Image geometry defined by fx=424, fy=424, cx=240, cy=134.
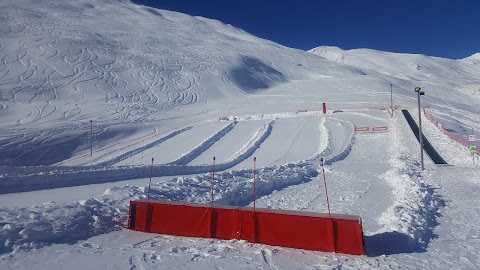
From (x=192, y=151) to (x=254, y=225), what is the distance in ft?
69.7

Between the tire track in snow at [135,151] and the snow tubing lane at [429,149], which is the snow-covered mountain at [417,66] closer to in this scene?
the snow tubing lane at [429,149]

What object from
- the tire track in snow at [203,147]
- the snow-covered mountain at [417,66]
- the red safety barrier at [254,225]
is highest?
the snow-covered mountain at [417,66]

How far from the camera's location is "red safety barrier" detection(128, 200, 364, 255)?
7520 mm

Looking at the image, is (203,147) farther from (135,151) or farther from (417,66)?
(417,66)

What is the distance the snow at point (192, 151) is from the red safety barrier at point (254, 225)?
0.26 metres

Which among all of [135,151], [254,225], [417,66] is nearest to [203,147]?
[135,151]

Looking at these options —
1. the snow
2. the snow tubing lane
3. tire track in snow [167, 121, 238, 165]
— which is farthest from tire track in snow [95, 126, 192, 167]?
the snow tubing lane

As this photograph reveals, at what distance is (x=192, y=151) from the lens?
2902 cm

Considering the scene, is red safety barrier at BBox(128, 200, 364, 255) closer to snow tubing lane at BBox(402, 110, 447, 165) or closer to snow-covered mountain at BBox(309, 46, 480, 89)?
snow tubing lane at BBox(402, 110, 447, 165)

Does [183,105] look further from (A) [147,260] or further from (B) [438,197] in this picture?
(A) [147,260]

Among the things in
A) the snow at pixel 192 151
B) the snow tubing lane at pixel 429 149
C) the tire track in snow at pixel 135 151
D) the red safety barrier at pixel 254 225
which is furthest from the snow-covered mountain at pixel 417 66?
the red safety barrier at pixel 254 225

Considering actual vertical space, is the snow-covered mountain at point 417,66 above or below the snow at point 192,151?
above

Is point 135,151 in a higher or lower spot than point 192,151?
lower

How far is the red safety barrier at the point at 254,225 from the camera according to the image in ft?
24.7
